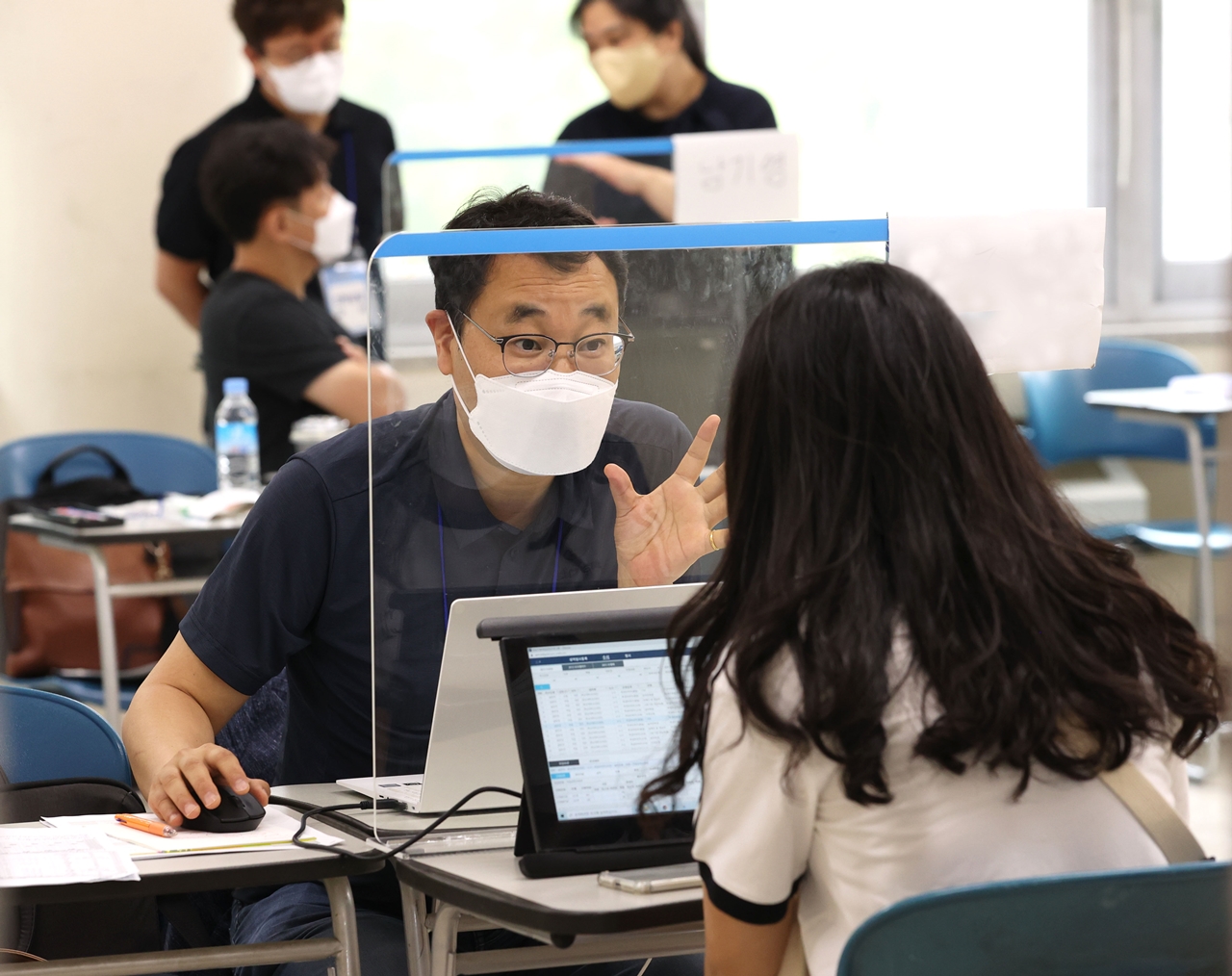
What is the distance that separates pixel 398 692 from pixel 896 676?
57 cm

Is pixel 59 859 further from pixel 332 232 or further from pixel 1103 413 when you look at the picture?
pixel 1103 413

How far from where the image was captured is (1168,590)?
1.29m

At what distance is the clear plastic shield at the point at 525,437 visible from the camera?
143 centimetres

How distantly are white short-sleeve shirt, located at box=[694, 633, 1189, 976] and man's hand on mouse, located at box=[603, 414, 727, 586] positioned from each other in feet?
1.38

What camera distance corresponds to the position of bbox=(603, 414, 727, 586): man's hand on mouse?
1476 mm

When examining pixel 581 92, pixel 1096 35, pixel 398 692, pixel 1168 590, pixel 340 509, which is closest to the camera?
pixel 1168 590

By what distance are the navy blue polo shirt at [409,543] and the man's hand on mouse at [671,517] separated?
0.01m

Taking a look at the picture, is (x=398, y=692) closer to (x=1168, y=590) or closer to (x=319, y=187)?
(x=1168, y=590)

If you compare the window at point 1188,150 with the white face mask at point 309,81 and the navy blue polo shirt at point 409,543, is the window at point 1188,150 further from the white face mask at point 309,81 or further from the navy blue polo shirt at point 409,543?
the navy blue polo shirt at point 409,543

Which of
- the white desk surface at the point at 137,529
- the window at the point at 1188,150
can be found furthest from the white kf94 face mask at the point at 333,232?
the window at the point at 1188,150

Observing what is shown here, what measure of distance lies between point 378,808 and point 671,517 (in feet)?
1.31

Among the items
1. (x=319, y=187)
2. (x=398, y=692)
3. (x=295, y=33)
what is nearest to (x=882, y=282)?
(x=398, y=692)

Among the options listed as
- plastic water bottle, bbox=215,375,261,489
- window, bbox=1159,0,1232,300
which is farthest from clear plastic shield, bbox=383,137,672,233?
window, bbox=1159,0,1232,300

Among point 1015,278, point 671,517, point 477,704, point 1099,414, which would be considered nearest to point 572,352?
point 671,517
